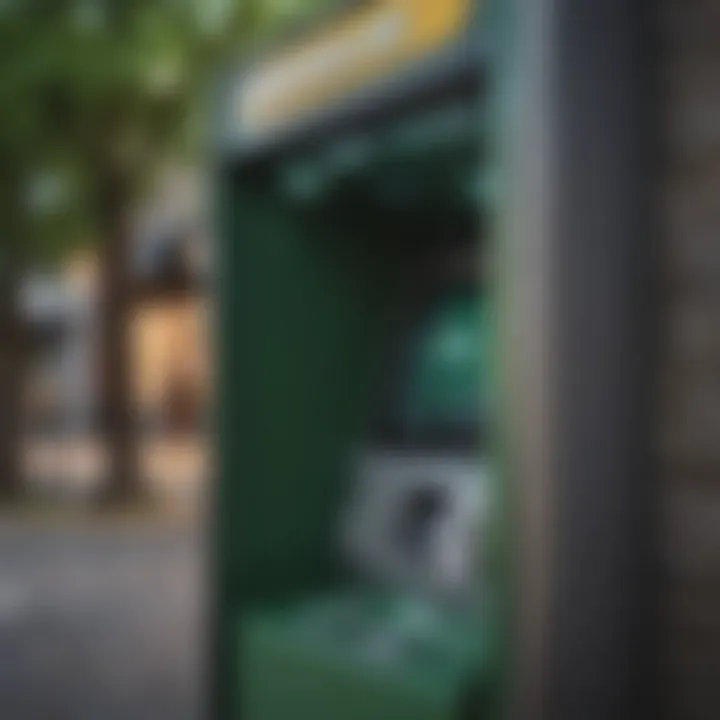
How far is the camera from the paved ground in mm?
5086

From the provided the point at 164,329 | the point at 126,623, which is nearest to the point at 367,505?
the point at 126,623

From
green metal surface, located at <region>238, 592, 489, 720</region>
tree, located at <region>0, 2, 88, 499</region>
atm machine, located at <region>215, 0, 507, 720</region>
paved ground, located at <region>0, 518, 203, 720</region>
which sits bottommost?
paved ground, located at <region>0, 518, 203, 720</region>

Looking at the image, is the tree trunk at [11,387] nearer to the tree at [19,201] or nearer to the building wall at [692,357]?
the tree at [19,201]

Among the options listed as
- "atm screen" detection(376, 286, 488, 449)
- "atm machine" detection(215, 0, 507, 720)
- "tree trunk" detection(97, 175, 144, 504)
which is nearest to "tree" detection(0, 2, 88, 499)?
"tree trunk" detection(97, 175, 144, 504)

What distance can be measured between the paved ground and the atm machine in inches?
83.9

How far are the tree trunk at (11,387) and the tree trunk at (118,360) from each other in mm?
1092

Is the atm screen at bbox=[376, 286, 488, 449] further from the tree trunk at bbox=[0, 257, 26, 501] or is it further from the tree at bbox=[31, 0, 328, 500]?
the tree trunk at bbox=[0, 257, 26, 501]

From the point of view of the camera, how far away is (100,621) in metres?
6.91

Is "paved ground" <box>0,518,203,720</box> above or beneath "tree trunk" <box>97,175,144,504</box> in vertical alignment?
beneath

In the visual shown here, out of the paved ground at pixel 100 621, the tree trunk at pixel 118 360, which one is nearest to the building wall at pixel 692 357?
the paved ground at pixel 100 621

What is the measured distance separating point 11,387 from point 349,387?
11.1 meters

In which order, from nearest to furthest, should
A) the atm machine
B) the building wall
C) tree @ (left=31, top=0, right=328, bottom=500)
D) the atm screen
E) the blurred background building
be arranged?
the building wall < the atm machine < the atm screen < tree @ (left=31, top=0, right=328, bottom=500) < the blurred background building

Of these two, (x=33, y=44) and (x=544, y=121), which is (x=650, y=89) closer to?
(x=544, y=121)

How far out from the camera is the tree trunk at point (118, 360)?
1210 cm
